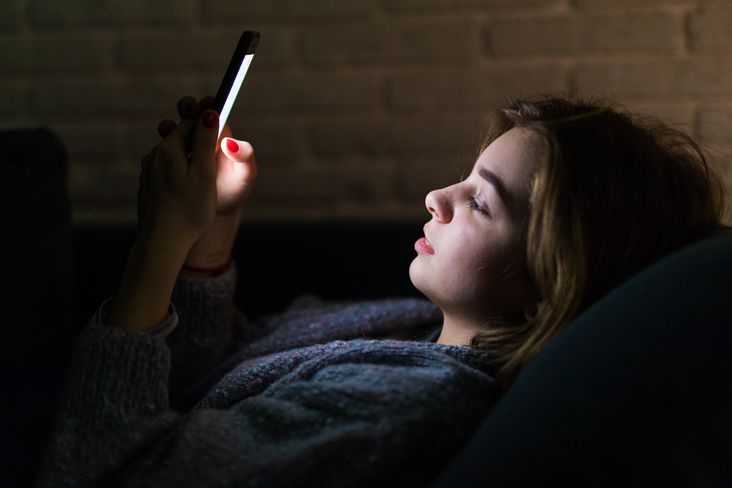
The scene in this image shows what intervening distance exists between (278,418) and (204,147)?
0.94 ft

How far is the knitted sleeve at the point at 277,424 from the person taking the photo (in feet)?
2.05

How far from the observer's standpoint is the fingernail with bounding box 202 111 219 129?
2.54ft

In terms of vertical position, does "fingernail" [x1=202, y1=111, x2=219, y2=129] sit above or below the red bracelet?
above

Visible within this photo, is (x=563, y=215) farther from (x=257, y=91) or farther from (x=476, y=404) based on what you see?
(x=257, y=91)

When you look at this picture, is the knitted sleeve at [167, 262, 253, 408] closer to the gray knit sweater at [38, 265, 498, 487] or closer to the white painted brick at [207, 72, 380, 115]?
the gray knit sweater at [38, 265, 498, 487]

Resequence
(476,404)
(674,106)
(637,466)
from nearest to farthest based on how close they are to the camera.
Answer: (637,466) < (476,404) < (674,106)

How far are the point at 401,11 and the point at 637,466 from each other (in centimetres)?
96

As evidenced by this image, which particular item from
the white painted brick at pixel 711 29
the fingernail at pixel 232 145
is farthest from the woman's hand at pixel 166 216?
the white painted brick at pixel 711 29

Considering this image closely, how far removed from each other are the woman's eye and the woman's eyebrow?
22 millimetres

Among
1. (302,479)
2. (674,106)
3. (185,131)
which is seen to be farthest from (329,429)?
(674,106)

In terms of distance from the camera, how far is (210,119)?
30.5 inches

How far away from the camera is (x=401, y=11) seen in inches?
52.2

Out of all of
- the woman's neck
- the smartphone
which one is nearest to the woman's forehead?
the woman's neck

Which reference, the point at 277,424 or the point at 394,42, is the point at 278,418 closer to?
the point at 277,424
